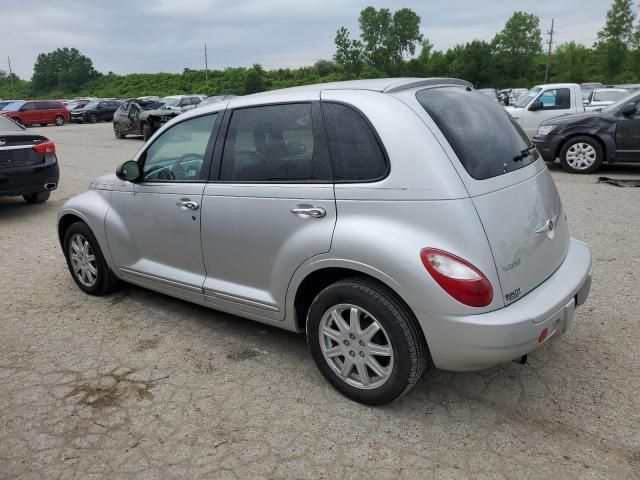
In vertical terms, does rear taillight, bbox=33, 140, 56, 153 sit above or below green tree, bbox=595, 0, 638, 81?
below

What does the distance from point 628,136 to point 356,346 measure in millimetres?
8639

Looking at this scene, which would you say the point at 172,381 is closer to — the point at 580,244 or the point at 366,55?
the point at 580,244

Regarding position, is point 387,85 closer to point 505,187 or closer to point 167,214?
point 505,187

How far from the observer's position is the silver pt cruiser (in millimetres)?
2613

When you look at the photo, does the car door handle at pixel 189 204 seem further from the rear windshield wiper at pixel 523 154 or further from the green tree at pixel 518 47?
the green tree at pixel 518 47

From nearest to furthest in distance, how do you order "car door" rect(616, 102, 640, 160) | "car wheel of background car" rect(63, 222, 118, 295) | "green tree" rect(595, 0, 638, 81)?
"car wheel of background car" rect(63, 222, 118, 295) < "car door" rect(616, 102, 640, 160) < "green tree" rect(595, 0, 638, 81)

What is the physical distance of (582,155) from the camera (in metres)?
10.1

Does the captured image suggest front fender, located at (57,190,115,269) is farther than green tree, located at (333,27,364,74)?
No

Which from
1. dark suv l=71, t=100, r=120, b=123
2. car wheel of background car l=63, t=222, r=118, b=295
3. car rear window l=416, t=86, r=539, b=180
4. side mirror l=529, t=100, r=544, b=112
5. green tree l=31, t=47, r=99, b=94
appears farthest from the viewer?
green tree l=31, t=47, r=99, b=94

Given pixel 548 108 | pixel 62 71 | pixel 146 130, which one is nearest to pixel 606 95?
pixel 548 108

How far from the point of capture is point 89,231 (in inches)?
181

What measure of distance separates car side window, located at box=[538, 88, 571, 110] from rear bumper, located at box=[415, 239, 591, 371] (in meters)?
11.0

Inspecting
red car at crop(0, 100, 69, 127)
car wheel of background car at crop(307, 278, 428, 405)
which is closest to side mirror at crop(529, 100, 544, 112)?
car wheel of background car at crop(307, 278, 428, 405)

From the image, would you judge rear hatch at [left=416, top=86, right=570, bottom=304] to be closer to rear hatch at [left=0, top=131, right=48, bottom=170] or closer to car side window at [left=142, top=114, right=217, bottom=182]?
car side window at [left=142, top=114, right=217, bottom=182]
